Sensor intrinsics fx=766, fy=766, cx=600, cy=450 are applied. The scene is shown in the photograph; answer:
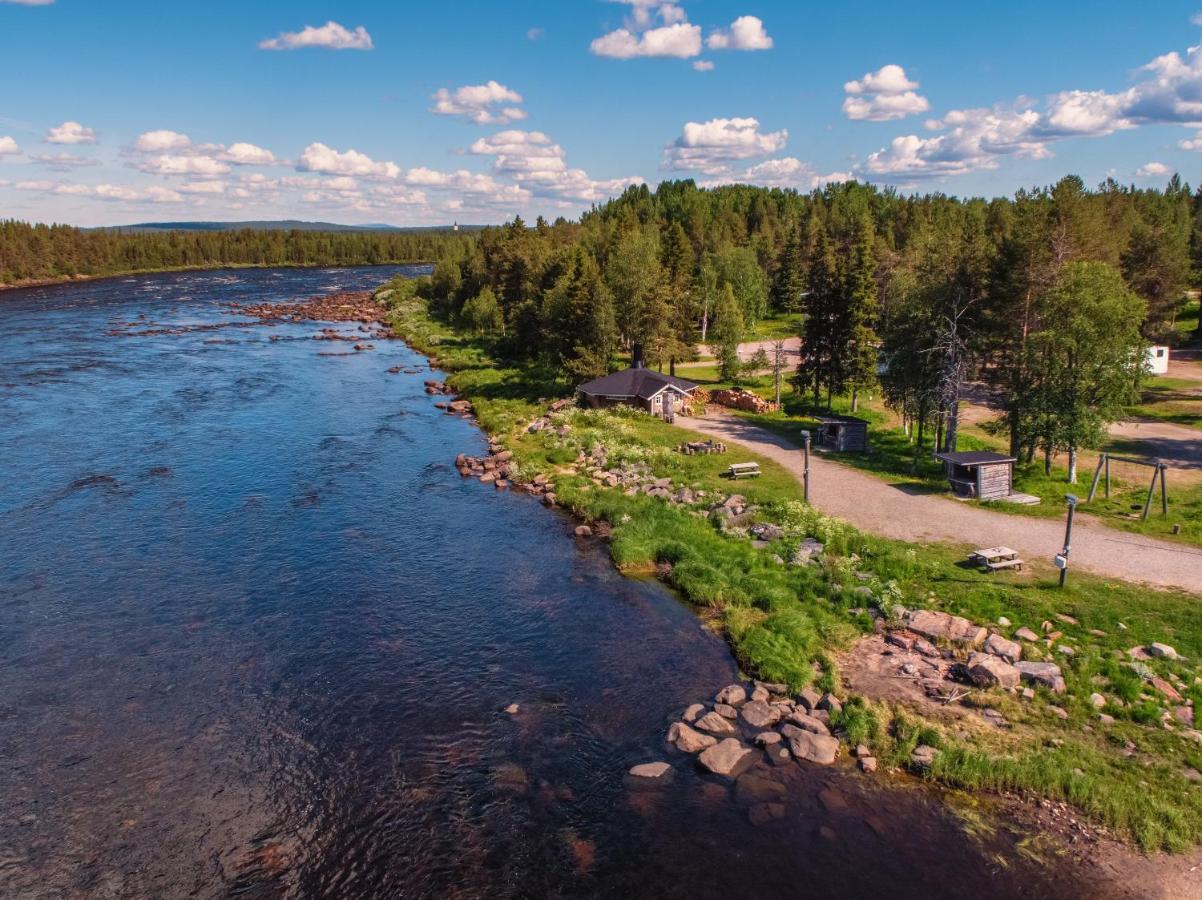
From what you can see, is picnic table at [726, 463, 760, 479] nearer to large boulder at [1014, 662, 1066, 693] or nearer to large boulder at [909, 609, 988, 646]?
large boulder at [909, 609, 988, 646]

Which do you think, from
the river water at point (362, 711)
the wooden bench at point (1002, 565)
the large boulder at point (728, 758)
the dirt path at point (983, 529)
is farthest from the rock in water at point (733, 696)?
the dirt path at point (983, 529)

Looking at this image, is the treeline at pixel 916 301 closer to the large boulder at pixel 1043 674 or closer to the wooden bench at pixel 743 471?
the wooden bench at pixel 743 471

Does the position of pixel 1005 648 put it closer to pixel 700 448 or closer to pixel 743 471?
pixel 743 471

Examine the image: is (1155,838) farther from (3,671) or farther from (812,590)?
(3,671)

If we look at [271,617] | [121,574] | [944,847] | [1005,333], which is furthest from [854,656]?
[121,574]

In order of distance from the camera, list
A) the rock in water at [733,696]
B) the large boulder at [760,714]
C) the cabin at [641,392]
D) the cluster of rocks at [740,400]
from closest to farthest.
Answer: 1. the large boulder at [760,714]
2. the rock in water at [733,696]
3. the cabin at [641,392]
4. the cluster of rocks at [740,400]

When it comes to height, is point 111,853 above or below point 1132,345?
below

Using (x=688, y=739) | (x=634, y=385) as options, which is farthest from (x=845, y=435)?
(x=688, y=739)
